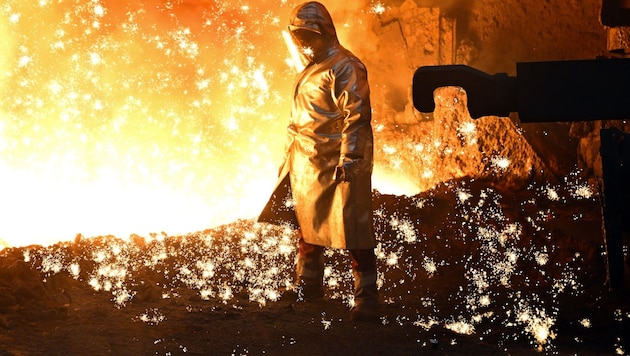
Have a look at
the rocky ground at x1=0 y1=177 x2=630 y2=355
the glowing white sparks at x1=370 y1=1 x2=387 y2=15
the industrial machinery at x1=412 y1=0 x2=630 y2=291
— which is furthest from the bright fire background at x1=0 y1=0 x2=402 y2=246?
the industrial machinery at x1=412 y1=0 x2=630 y2=291

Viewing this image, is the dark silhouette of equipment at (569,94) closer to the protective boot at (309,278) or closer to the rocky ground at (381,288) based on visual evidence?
the rocky ground at (381,288)

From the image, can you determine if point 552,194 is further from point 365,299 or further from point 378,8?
point 378,8

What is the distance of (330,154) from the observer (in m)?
5.63

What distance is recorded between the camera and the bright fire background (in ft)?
31.8

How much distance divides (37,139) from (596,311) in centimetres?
704

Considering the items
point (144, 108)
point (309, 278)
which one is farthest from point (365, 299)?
point (144, 108)

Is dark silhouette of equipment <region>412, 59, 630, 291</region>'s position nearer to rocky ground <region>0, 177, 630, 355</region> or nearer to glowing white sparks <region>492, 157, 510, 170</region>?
rocky ground <region>0, 177, 630, 355</region>

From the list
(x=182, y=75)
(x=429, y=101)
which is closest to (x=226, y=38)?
(x=182, y=75)

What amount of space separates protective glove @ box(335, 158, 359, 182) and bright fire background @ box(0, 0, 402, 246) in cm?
419

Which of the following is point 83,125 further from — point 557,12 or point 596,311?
point 596,311

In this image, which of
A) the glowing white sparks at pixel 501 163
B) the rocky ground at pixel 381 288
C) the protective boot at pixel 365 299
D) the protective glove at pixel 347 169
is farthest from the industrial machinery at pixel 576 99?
the glowing white sparks at pixel 501 163

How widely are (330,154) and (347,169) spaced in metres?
0.29

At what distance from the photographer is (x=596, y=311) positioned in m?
5.68

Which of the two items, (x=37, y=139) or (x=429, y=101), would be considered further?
(x=37, y=139)
